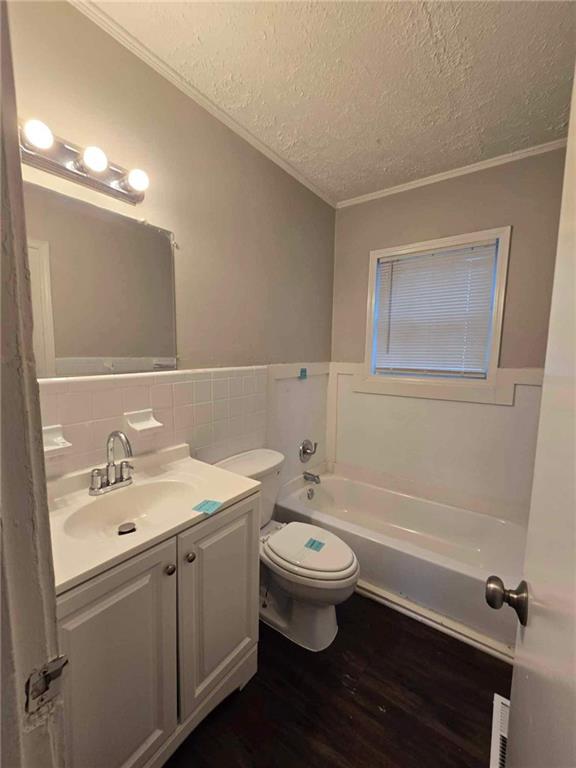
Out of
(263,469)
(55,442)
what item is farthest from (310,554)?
(55,442)

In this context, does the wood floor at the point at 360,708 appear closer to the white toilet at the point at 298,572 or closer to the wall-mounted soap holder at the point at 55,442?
the white toilet at the point at 298,572

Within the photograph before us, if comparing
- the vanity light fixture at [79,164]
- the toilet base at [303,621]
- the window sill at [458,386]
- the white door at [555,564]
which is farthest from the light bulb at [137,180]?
the toilet base at [303,621]

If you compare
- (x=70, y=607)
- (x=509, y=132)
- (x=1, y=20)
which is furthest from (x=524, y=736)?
(x=509, y=132)

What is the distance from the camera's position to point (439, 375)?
2273mm

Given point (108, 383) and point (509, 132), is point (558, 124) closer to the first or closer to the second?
point (509, 132)

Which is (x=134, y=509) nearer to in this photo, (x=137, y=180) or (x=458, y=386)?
(x=137, y=180)

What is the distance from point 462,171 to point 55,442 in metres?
2.60

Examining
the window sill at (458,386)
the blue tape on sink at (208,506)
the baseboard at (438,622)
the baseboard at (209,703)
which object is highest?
the window sill at (458,386)

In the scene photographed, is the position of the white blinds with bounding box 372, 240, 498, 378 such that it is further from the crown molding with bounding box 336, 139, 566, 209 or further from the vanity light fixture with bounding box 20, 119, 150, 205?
the vanity light fixture with bounding box 20, 119, 150, 205

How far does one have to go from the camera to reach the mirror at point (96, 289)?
1.10m

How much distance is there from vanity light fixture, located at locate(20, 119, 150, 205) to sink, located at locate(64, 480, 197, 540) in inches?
44.4

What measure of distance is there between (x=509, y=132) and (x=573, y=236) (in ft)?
5.87

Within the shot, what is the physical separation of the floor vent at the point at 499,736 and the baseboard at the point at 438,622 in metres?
0.50

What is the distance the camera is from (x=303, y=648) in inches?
59.4
